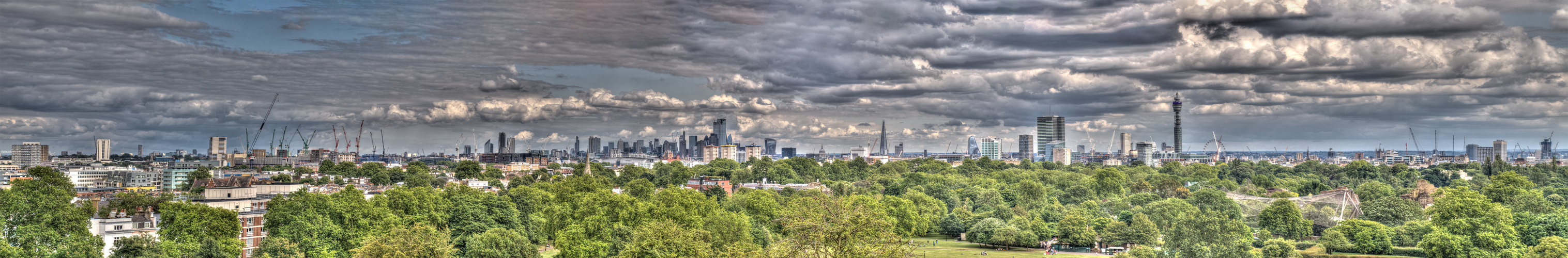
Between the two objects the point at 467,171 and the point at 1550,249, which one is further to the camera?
the point at 467,171

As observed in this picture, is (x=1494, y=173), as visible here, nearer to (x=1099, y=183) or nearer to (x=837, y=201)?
(x=1099, y=183)

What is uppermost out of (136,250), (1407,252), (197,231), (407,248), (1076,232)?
(407,248)

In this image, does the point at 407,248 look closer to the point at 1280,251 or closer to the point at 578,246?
the point at 578,246

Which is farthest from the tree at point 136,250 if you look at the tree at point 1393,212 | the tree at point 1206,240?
the tree at point 1393,212

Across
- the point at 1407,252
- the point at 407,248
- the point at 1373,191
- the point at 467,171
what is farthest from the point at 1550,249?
the point at 467,171

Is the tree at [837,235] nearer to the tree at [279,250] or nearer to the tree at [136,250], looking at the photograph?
the tree at [279,250]

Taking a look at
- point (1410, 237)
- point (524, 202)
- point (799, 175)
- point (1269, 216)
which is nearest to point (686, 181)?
point (799, 175)
